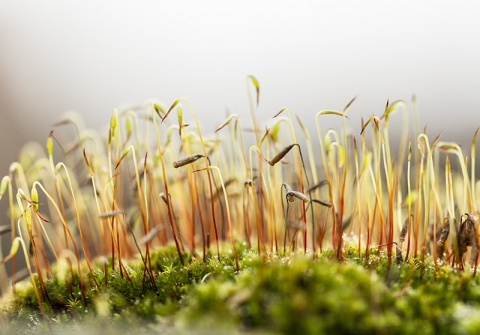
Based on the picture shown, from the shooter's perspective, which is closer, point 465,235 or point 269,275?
point 269,275

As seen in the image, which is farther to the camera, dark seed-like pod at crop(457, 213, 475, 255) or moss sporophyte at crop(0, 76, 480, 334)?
dark seed-like pod at crop(457, 213, 475, 255)

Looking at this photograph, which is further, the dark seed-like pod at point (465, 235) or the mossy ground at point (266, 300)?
the dark seed-like pod at point (465, 235)

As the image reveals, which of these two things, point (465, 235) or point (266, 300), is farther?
point (465, 235)

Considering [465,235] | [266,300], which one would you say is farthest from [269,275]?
[465,235]

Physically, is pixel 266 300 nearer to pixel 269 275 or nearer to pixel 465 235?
pixel 269 275

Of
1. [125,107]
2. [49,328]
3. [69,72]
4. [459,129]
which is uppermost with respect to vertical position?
[69,72]

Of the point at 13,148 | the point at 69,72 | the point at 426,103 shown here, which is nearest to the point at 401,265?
the point at 13,148

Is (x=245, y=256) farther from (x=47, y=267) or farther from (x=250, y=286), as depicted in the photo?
(x=47, y=267)

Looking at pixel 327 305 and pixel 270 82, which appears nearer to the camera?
pixel 327 305
